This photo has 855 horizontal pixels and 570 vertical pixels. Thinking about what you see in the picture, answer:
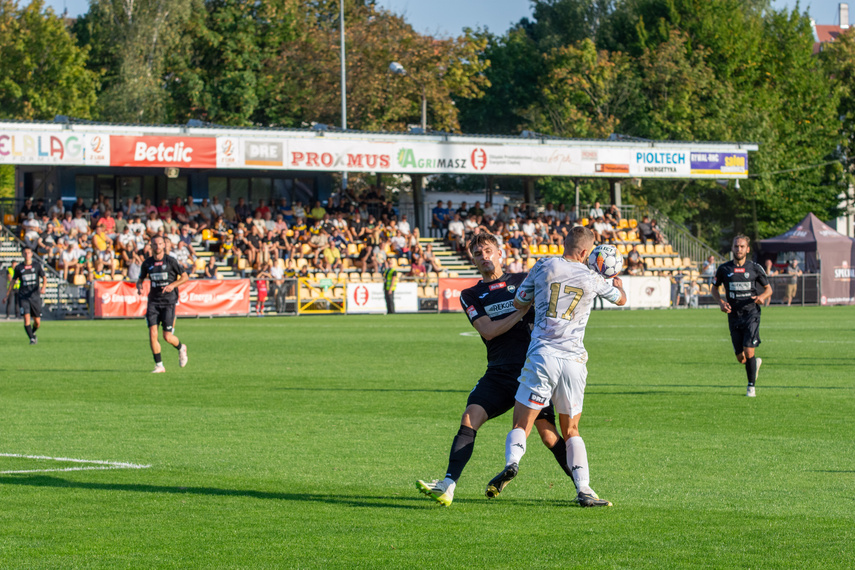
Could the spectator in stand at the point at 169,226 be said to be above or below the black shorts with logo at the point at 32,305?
above

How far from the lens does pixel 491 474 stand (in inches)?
337

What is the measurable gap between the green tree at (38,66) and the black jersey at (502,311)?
2247 inches

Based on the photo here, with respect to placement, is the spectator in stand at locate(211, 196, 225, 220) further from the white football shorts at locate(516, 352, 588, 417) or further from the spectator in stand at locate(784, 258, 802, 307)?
the white football shorts at locate(516, 352, 588, 417)

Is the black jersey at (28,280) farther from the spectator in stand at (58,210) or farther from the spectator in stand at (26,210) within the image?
the spectator in stand at (26,210)

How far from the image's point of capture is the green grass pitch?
19.6 ft

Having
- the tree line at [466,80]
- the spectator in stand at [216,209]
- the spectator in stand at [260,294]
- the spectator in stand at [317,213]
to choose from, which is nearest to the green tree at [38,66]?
the tree line at [466,80]

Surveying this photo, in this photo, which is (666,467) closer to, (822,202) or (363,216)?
(363,216)

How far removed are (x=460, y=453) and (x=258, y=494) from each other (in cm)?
161

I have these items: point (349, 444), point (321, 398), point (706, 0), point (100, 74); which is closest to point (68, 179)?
point (100, 74)

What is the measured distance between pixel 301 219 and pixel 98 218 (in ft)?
26.4

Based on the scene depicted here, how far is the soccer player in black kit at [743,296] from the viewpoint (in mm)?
14195

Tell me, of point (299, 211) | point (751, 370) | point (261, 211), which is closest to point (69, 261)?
point (261, 211)

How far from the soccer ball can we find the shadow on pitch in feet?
5.22

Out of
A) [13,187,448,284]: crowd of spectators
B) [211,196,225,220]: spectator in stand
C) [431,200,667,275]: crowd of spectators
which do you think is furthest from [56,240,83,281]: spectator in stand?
[431,200,667,275]: crowd of spectators
